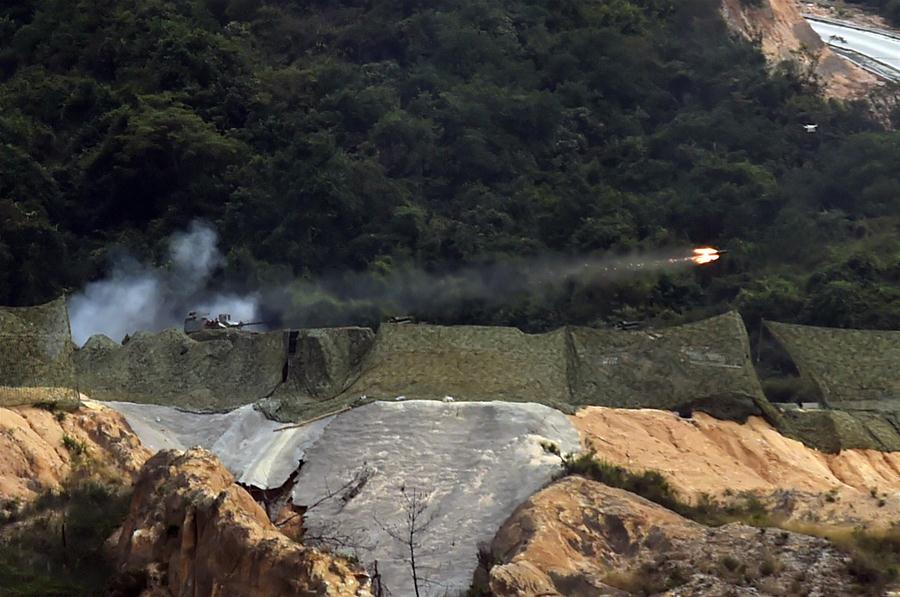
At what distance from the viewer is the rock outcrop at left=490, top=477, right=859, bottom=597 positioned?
24.6 meters

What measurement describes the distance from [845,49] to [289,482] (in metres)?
39.5

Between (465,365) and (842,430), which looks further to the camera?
(842,430)

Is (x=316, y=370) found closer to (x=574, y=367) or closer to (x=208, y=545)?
(x=574, y=367)

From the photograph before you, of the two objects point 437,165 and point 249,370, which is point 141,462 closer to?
point 249,370

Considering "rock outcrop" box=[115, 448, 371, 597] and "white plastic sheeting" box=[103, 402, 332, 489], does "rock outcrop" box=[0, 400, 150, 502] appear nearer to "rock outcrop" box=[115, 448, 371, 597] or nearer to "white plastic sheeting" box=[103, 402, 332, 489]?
"white plastic sheeting" box=[103, 402, 332, 489]

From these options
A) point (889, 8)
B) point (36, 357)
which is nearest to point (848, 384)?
point (36, 357)

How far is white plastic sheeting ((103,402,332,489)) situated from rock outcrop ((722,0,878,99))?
99.9 ft

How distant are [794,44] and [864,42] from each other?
7.08 meters

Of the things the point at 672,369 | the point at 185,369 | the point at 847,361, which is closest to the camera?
the point at 672,369

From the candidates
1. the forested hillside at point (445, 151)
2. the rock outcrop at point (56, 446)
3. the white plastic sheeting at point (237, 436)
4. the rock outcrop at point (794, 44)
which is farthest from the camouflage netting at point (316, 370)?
the rock outcrop at point (794, 44)

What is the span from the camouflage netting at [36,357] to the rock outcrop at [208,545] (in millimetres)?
5126

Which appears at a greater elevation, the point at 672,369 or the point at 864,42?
the point at 672,369

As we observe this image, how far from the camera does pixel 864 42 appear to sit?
69.2 m

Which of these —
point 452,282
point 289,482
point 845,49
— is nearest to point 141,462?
point 289,482
